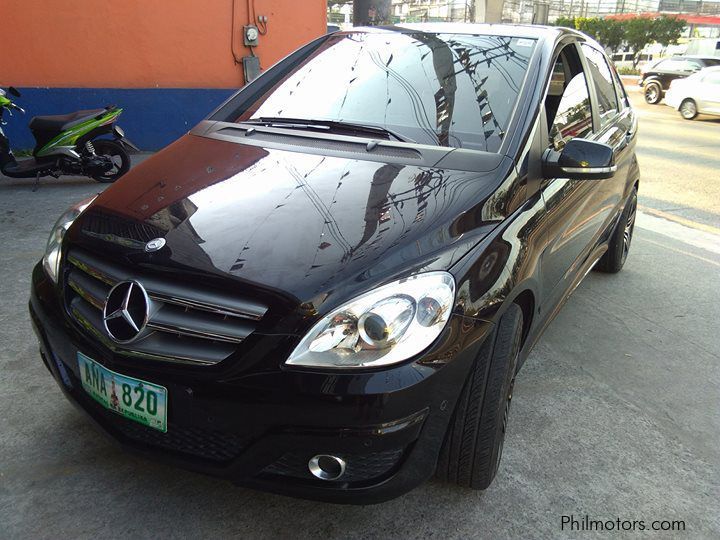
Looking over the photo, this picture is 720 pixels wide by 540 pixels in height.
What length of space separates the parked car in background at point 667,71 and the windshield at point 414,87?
19.2m

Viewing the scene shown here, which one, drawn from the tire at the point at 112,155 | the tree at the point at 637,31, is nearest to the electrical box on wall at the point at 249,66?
the tire at the point at 112,155

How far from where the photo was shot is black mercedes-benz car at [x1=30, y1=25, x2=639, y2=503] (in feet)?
5.67

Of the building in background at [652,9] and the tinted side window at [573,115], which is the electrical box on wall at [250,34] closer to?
the tinted side window at [573,115]

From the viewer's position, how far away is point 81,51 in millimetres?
7262

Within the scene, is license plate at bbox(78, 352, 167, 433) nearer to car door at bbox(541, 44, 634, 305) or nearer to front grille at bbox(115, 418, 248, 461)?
front grille at bbox(115, 418, 248, 461)

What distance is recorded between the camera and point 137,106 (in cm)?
771

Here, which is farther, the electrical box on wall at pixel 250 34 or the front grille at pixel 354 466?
the electrical box on wall at pixel 250 34

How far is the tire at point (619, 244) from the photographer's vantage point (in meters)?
4.44

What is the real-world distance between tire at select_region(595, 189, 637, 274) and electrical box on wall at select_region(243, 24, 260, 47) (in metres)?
5.59

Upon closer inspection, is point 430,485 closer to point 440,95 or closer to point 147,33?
point 440,95

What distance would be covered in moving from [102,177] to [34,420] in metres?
4.39

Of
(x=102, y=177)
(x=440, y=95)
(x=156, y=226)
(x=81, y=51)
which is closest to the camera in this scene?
(x=156, y=226)

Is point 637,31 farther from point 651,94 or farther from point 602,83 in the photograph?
point 602,83

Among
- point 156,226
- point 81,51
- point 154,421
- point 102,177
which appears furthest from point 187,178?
point 81,51
